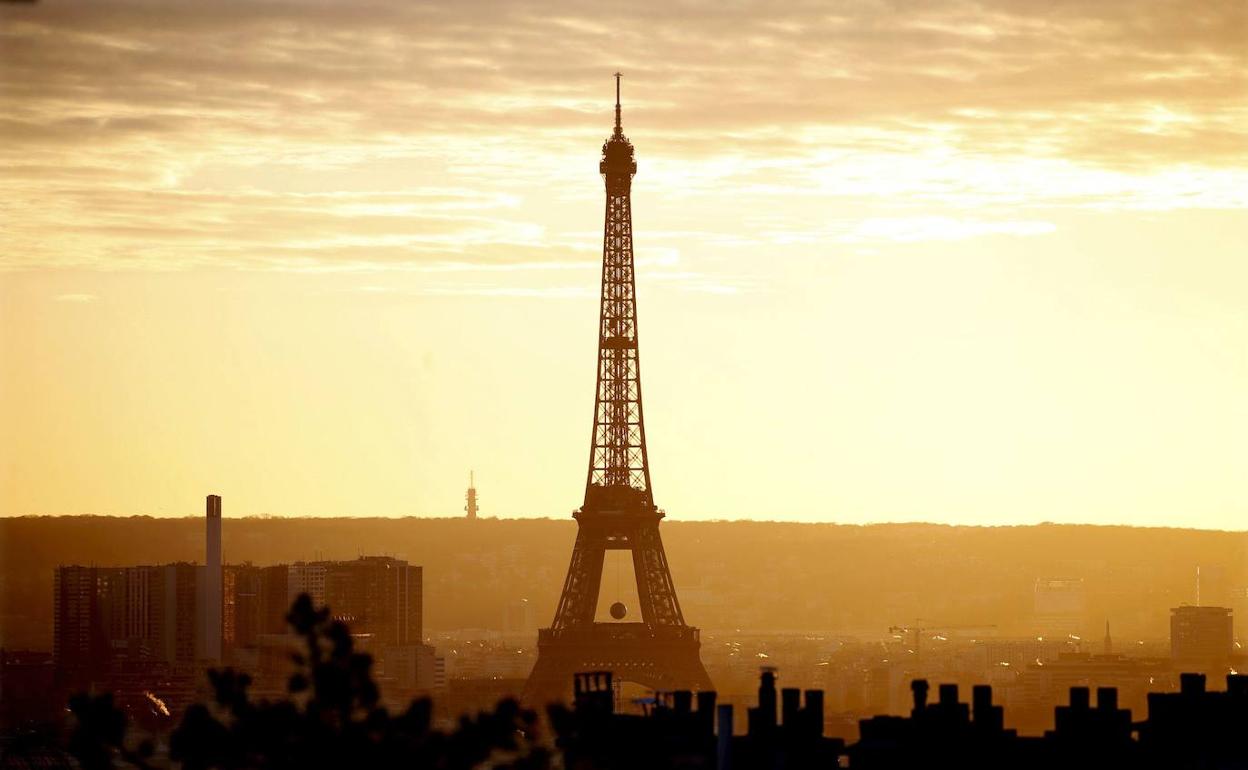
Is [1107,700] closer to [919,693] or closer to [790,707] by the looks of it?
[919,693]

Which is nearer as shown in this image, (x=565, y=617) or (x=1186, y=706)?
(x=1186, y=706)

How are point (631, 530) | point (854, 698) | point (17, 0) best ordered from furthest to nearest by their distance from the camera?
1. point (854, 698)
2. point (631, 530)
3. point (17, 0)

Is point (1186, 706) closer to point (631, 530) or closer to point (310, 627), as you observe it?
point (310, 627)

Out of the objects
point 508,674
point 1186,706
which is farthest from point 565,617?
point 1186,706

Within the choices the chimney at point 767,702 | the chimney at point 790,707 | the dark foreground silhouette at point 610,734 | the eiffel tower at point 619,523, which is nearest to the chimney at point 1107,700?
the dark foreground silhouette at point 610,734

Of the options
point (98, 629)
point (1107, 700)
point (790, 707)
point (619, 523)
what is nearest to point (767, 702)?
point (790, 707)

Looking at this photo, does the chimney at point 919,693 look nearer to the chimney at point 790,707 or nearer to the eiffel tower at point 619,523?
the chimney at point 790,707
